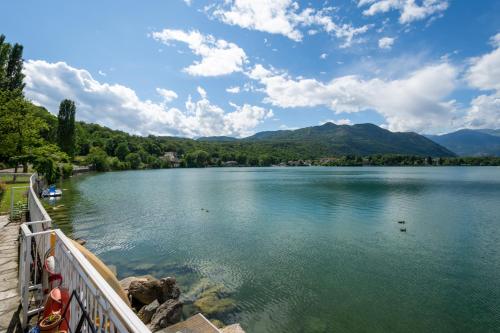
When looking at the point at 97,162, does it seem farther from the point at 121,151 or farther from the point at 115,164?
the point at 121,151

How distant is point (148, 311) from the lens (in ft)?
40.2

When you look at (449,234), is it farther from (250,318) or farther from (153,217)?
(153,217)

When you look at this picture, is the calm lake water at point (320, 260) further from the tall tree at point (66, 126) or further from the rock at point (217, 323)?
the tall tree at point (66, 126)

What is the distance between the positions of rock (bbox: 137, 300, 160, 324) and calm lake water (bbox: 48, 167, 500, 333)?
2.93 meters

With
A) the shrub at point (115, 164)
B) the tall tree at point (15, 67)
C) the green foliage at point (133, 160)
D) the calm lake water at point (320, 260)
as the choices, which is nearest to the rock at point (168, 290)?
the calm lake water at point (320, 260)

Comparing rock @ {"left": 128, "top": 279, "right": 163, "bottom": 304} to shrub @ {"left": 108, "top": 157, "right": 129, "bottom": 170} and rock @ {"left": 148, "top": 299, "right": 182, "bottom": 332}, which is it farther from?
shrub @ {"left": 108, "top": 157, "right": 129, "bottom": 170}

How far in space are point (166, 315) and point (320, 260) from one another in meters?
13.2

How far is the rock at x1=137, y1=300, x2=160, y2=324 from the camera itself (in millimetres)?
12031

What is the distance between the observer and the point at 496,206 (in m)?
45.8

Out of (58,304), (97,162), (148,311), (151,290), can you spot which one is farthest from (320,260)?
(97,162)

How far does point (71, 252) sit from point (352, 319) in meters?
13.2

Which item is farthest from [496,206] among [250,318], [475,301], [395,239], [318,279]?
[250,318]

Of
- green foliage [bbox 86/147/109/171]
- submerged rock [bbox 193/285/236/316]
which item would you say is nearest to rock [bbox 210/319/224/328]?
submerged rock [bbox 193/285/236/316]

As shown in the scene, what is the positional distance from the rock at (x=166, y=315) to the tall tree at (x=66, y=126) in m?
113
